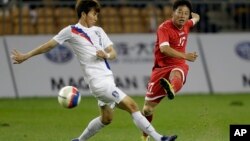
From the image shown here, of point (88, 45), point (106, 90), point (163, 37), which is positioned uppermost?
point (88, 45)

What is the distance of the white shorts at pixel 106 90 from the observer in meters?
15.2

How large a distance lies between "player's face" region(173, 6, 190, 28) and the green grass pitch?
2.20m

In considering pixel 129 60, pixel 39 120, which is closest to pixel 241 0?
pixel 129 60

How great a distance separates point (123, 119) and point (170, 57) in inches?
197

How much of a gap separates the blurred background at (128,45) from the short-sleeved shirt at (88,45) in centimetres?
1248

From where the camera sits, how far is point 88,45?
1548 cm

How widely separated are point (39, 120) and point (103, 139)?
435 cm

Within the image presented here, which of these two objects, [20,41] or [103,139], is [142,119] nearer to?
[103,139]

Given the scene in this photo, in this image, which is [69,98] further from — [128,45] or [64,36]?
[128,45]

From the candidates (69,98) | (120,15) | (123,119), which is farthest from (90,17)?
(120,15)

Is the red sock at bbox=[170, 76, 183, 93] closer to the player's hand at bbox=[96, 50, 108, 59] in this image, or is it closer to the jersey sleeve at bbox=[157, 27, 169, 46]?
the jersey sleeve at bbox=[157, 27, 169, 46]

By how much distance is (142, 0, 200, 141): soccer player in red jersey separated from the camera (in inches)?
667

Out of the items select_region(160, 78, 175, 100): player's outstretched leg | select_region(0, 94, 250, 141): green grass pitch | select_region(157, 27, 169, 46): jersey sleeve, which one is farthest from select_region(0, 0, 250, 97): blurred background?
select_region(160, 78, 175, 100): player's outstretched leg

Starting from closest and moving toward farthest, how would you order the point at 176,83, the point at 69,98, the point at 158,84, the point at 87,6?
1. the point at 69,98
2. the point at 87,6
3. the point at 176,83
4. the point at 158,84
